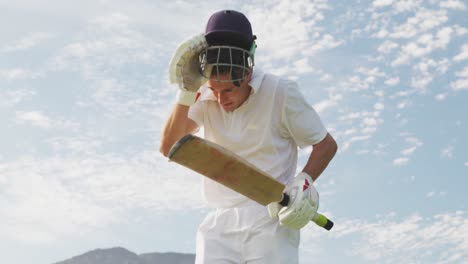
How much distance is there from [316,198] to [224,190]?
19.3 inches

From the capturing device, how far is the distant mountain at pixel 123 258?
57050 millimetres

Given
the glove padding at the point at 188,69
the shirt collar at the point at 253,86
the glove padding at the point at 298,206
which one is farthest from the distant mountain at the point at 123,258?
the glove padding at the point at 298,206

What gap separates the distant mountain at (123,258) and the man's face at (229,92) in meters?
52.5

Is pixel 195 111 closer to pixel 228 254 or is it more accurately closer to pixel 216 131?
pixel 216 131

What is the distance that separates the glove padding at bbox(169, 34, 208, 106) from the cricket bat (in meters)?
0.51

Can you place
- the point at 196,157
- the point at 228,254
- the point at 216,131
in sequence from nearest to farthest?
1. the point at 196,157
2. the point at 228,254
3. the point at 216,131

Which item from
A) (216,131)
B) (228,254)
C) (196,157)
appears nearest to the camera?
(196,157)

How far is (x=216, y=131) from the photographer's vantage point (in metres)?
3.85

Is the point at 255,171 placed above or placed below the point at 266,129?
below

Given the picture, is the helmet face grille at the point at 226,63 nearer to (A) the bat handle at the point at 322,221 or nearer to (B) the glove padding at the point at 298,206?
(B) the glove padding at the point at 298,206

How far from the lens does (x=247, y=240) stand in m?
3.57

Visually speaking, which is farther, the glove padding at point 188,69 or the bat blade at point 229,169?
the glove padding at point 188,69

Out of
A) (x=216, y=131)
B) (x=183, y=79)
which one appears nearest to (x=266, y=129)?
(x=216, y=131)

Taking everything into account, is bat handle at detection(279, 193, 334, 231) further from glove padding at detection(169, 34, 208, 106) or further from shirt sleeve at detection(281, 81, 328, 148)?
glove padding at detection(169, 34, 208, 106)
